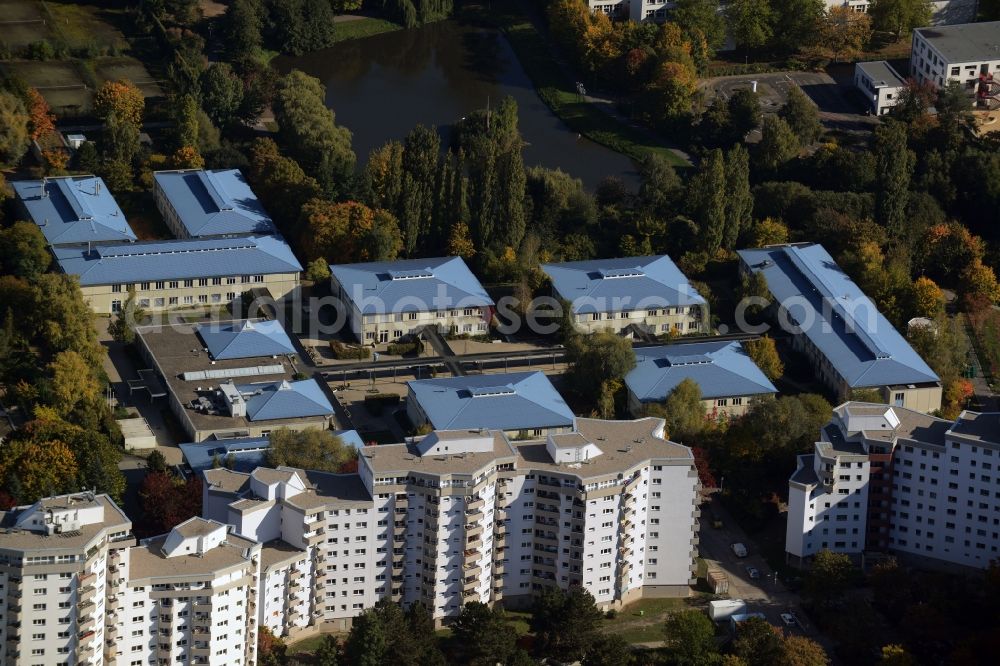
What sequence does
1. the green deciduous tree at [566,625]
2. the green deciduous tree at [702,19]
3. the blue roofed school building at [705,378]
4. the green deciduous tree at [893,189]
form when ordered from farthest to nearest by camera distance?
the green deciduous tree at [702,19]
the green deciduous tree at [893,189]
the blue roofed school building at [705,378]
the green deciduous tree at [566,625]

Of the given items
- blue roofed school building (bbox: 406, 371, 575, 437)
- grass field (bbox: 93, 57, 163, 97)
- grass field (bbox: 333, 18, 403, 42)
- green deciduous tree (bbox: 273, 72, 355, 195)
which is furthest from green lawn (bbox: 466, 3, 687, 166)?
blue roofed school building (bbox: 406, 371, 575, 437)

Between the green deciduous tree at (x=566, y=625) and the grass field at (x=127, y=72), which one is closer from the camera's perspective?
the green deciduous tree at (x=566, y=625)

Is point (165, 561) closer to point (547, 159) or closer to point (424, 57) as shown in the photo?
point (547, 159)

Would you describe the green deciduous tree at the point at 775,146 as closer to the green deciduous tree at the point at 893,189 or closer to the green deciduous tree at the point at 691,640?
the green deciduous tree at the point at 893,189

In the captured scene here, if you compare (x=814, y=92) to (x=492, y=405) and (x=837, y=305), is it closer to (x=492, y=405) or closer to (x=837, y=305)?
(x=837, y=305)

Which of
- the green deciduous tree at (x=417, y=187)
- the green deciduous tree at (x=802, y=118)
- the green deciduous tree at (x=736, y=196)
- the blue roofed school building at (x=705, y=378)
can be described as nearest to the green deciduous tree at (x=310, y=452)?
the blue roofed school building at (x=705, y=378)

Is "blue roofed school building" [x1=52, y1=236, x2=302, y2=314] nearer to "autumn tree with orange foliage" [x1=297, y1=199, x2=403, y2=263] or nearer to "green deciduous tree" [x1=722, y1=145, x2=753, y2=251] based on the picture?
"autumn tree with orange foliage" [x1=297, y1=199, x2=403, y2=263]

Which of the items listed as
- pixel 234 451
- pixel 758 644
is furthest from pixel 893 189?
pixel 234 451
